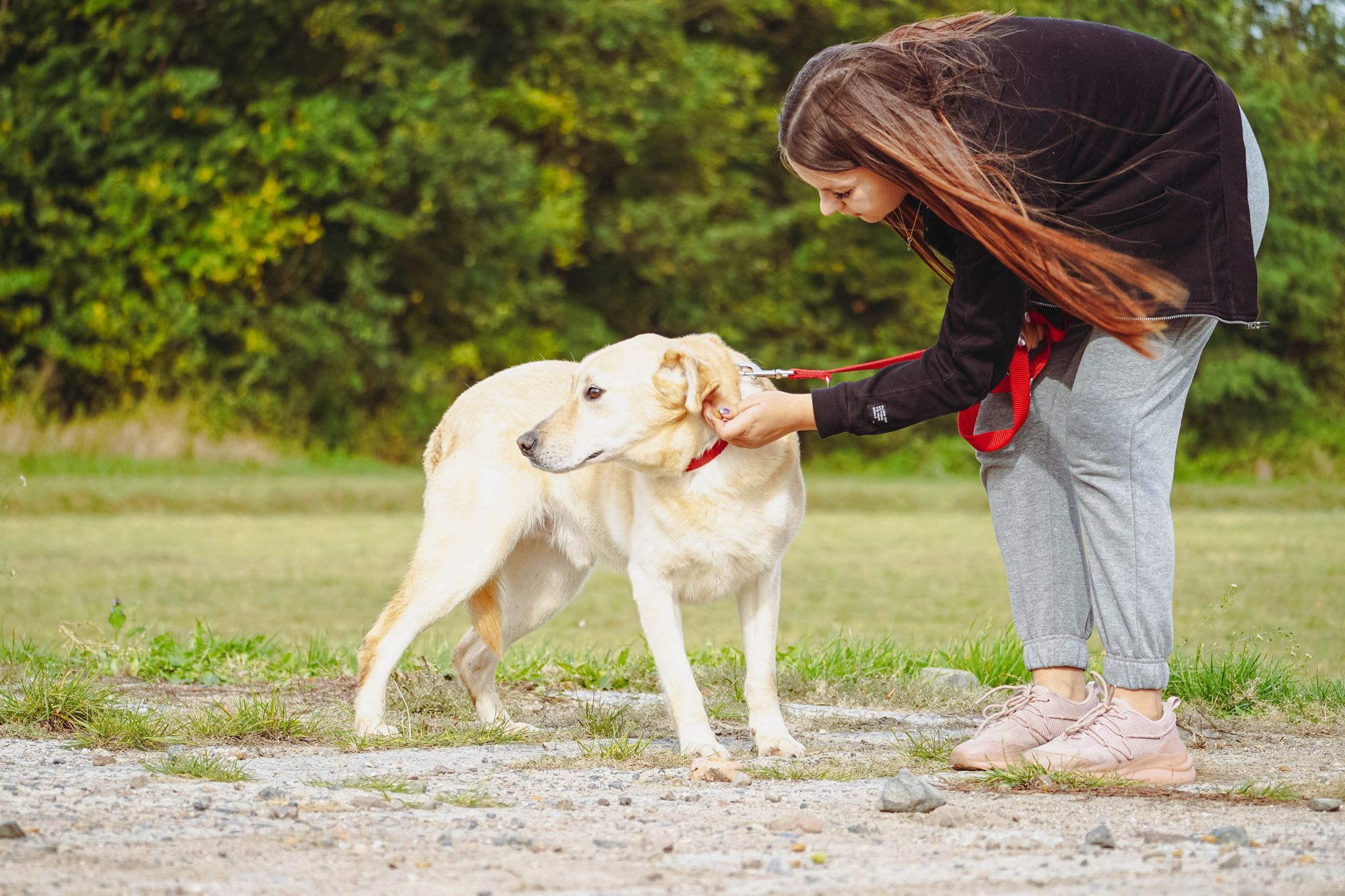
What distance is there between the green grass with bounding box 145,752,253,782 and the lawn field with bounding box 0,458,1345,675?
1.85 m

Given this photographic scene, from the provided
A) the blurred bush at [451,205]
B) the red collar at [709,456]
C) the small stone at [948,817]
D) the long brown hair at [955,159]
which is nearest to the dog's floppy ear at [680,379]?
the red collar at [709,456]

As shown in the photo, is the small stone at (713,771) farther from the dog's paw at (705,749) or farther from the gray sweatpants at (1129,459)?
the gray sweatpants at (1129,459)

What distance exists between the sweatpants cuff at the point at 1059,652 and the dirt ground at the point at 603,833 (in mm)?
376

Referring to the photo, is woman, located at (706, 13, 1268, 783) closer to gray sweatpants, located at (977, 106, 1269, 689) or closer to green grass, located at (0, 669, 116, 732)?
gray sweatpants, located at (977, 106, 1269, 689)

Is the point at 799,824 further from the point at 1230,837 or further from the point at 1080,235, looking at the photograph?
the point at 1080,235

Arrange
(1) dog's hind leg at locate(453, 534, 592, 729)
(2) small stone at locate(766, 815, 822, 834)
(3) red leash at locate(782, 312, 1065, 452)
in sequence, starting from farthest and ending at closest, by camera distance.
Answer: (1) dog's hind leg at locate(453, 534, 592, 729) → (3) red leash at locate(782, 312, 1065, 452) → (2) small stone at locate(766, 815, 822, 834)

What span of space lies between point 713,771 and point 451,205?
15583mm

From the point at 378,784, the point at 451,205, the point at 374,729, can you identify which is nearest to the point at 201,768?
the point at 378,784

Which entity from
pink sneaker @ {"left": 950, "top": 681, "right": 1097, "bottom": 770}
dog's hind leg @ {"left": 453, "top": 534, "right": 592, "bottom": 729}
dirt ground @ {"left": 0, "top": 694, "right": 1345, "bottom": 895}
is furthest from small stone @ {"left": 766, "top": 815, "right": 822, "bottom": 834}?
dog's hind leg @ {"left": 453, "top": 534, "right": 592, "bottom": 729}

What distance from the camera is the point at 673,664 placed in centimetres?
350

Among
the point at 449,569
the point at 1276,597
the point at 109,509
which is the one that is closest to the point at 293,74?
the point at 109,509

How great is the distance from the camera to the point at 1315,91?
834 inches

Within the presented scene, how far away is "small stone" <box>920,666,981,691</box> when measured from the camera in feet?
14.7

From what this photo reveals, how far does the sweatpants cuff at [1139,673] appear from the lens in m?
3.07
